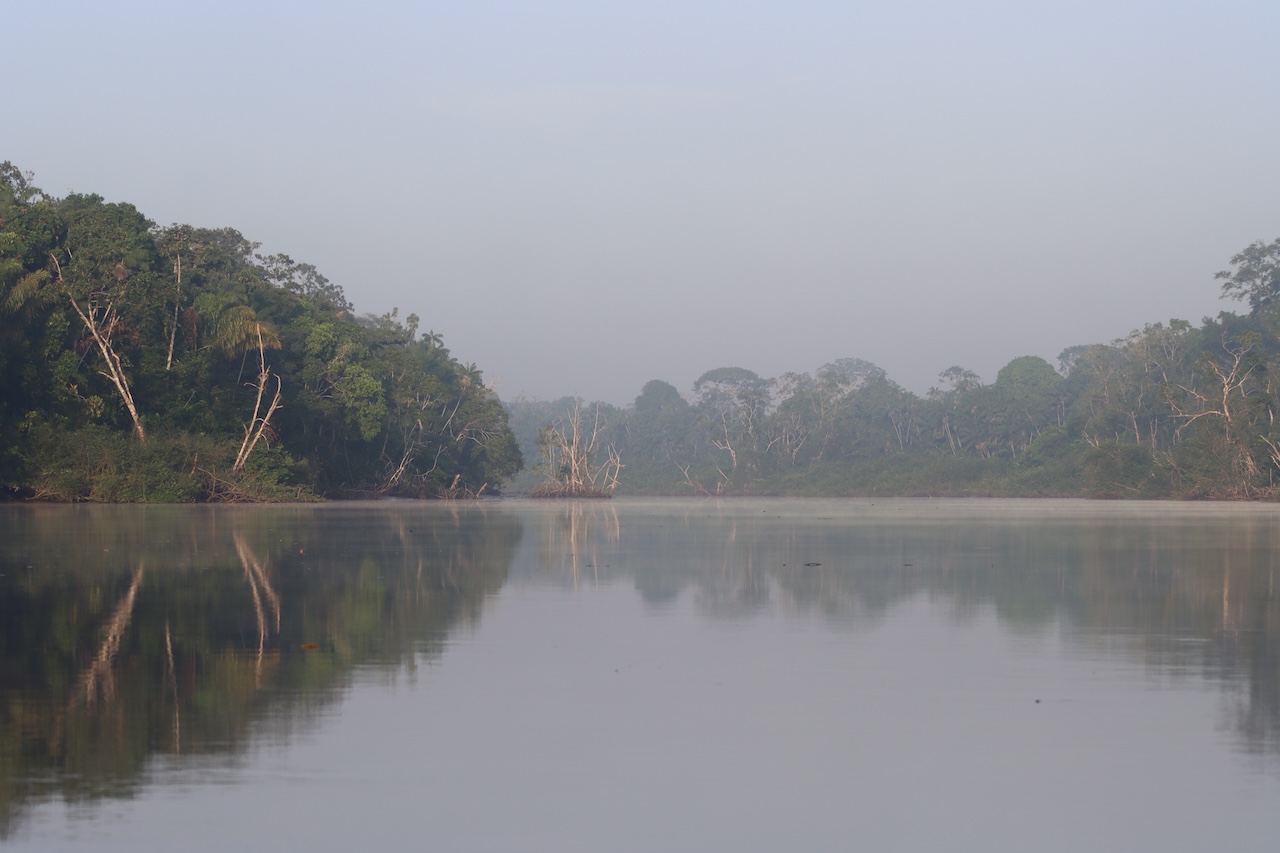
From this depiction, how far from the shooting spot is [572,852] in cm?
321

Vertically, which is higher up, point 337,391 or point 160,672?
point 337,391

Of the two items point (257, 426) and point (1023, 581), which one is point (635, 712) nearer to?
point (1023, 581)

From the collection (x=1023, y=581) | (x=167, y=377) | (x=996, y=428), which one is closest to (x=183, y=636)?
(x=1023, y=581)

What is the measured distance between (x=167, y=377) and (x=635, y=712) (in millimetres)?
33182

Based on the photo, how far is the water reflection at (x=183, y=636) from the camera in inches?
170

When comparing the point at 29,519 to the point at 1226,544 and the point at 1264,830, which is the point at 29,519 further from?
the point at 1264,830

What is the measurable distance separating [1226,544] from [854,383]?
83254mm

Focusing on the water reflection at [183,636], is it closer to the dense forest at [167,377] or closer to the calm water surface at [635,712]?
the calm water surface at [635,712]

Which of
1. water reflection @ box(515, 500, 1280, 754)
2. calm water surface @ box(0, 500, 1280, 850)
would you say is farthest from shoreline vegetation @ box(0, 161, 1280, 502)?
calm water surface @ box(0, 500, 1280, 850)

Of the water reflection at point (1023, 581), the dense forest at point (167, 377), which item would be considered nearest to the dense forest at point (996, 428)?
the dense forest at point (167, 377)

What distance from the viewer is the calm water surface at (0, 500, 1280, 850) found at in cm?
347

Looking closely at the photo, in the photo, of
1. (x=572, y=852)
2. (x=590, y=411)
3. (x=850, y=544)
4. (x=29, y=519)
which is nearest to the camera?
(x=572, y=852)

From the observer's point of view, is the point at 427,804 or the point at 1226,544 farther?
the point at 1226,544

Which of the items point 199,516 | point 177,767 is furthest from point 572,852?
point 199,516
